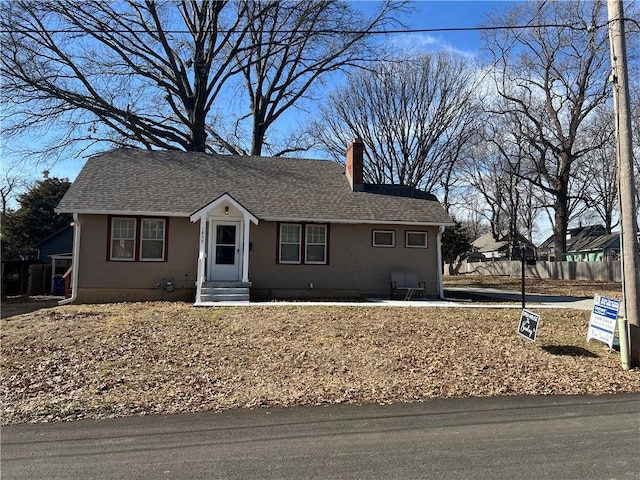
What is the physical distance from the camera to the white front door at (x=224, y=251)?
15961mm

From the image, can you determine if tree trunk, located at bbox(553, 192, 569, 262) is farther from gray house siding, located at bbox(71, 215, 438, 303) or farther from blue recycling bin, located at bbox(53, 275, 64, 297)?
blue recycling bin, located at bbox(53, 275, 64, 297)

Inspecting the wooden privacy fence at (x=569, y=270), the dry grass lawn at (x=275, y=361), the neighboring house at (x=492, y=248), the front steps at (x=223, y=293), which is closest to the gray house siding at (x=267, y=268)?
the front steps at (x=223, y=293)

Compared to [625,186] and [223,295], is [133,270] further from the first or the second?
[625,186]

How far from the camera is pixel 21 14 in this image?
20906 millimetres

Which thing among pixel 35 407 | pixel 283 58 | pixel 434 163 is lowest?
pixel 35 407

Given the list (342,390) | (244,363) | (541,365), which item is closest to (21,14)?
(244,363)

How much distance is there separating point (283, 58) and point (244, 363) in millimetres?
25135

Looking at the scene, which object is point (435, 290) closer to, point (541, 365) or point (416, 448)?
point (541, 365)

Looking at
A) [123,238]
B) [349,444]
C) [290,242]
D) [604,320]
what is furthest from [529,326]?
[123,238]

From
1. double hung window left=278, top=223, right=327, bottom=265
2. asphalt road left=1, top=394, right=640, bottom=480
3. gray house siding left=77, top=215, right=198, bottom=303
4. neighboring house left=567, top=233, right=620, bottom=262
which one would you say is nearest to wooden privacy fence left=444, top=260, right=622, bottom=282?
neighboring house left=567, top=233, right=620, bottom=262

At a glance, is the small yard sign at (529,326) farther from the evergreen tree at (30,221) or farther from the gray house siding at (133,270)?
the evergreen tree at (30,221)

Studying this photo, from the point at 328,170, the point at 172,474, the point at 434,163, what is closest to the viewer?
the point at 172,474

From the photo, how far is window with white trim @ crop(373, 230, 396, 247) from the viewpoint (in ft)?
56.3

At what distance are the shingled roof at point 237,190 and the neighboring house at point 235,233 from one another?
0.13 feet
